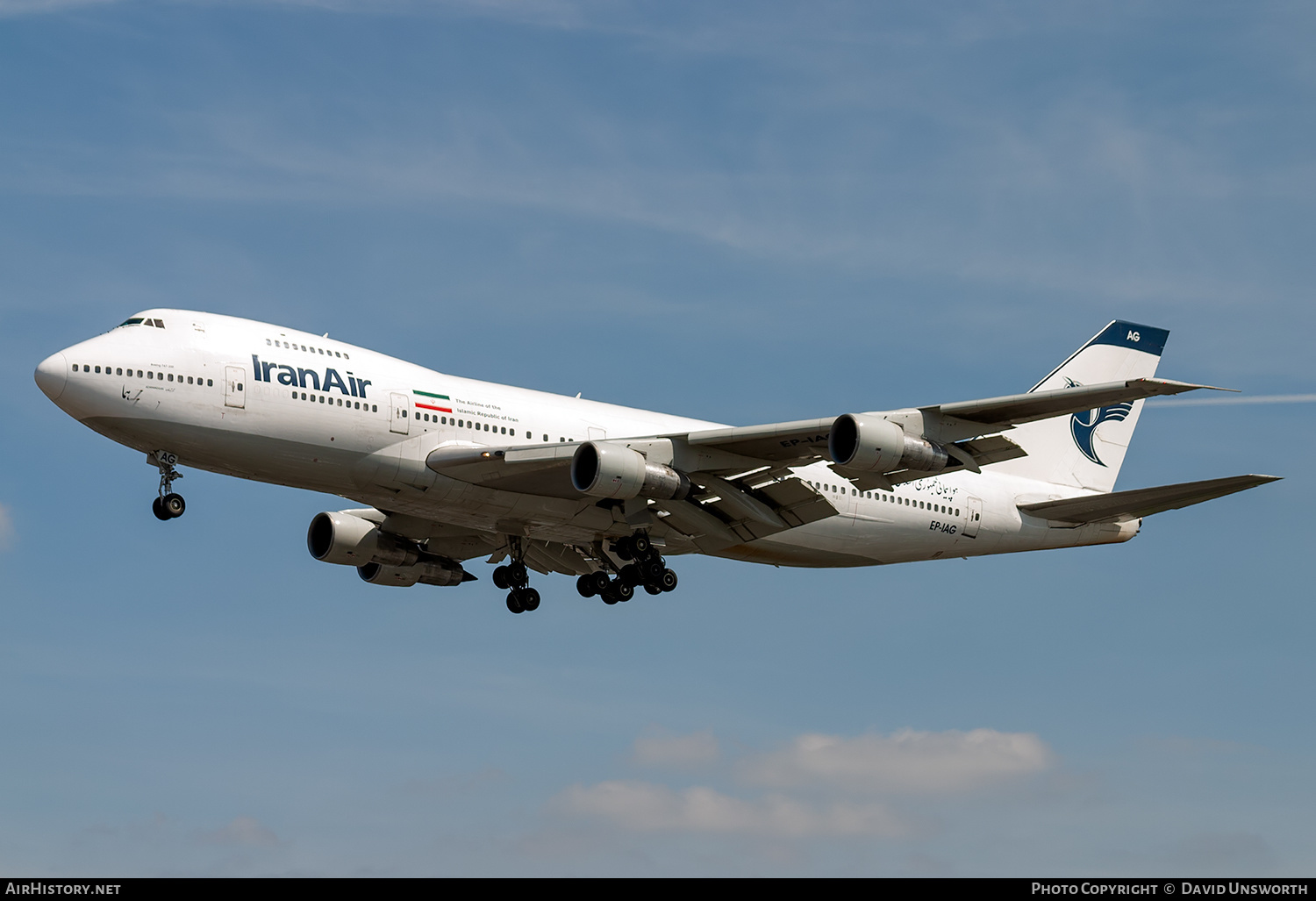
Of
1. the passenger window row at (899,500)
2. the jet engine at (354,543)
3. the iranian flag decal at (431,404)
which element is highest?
the iranian flag decal at (431,404)

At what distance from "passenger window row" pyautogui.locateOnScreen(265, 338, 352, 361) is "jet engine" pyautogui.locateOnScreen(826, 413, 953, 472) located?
12099 mm

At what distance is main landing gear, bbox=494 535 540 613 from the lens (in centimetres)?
4200

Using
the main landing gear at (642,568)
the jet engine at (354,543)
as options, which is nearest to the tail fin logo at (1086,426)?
the main landing gear at (642,568)

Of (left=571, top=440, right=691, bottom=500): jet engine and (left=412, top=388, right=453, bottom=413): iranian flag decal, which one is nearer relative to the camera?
(left=571, top=440, right=691, bottom=500): jet engine

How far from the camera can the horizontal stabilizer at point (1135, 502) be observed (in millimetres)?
36000

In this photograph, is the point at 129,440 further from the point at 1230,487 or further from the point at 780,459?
the point at 1230,487

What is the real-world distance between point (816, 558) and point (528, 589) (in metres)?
8.50

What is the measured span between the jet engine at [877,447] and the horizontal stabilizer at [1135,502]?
25.0ft

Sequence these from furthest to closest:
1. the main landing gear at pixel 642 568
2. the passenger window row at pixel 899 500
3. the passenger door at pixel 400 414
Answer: the passenger window row at pixel 899 500, the main landing gear at pixel 642 568, the passenger door at pixel 400 414

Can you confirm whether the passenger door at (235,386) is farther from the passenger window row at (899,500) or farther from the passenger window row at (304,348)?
the passenger window row at (899,500)

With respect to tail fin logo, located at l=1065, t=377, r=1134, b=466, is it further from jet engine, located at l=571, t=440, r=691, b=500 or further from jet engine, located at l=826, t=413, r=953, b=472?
jet engine, located at l=571, t=440, r=691, b=500

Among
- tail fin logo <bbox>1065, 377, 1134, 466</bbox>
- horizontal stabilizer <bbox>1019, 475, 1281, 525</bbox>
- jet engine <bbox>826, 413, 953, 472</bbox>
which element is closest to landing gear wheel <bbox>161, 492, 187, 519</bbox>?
jet engine <bbox>826, 413, 953, 472</bbox>
